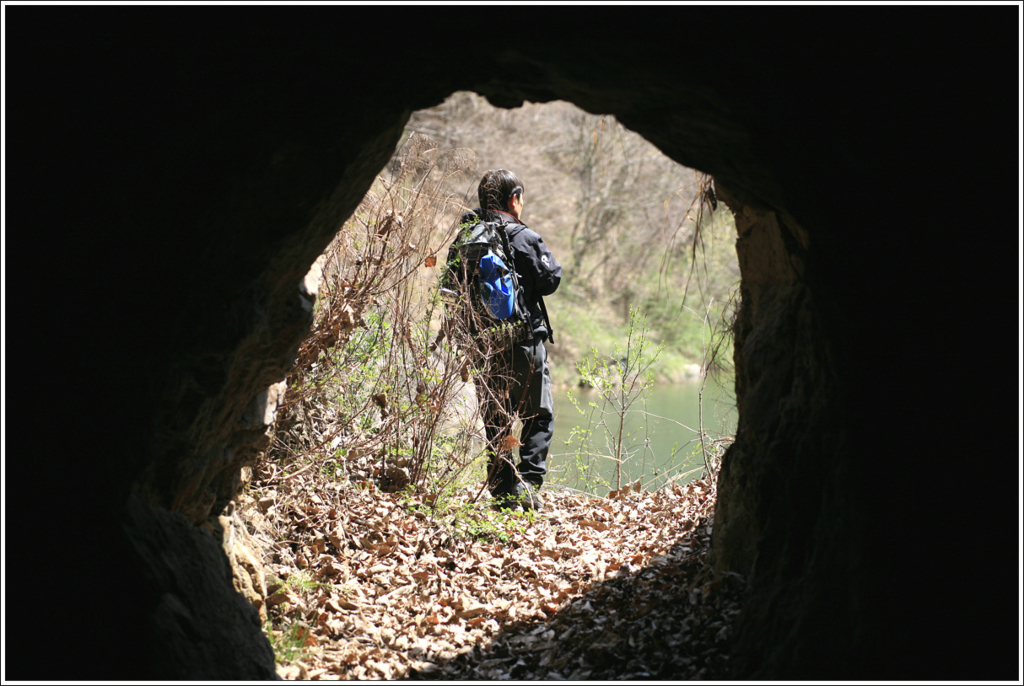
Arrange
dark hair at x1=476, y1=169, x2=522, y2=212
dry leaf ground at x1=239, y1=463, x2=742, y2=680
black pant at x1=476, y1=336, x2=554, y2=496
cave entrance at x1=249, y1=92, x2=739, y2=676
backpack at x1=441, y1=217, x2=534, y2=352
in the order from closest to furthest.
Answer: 1. dry leaf ground at x1=239, y1=463, x2=742, y2=680
2. cave entrance at x1=249, y1=92, x2=739, y2=676
3. backpack at x1=441, y1=217, x2=534, y2=352
4. black pant at x1=476, y1=336, x2=554, y2=496
5. dark hair at x1=476, y1=169, x2=522, y2=212

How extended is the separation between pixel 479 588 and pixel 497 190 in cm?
285

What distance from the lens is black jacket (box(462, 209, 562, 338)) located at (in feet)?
16.6

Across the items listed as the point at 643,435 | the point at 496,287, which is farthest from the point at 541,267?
Result: the point at 643,435

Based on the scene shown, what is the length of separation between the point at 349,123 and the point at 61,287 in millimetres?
1146

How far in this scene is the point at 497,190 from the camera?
17.0ft

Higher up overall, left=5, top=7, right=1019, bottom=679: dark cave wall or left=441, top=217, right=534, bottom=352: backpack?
left=441, top=217, right=534, bottom=352: backpack

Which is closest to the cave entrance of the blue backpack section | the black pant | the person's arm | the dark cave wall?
the black pant

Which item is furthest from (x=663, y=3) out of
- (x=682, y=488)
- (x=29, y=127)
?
(x=682, y=488)

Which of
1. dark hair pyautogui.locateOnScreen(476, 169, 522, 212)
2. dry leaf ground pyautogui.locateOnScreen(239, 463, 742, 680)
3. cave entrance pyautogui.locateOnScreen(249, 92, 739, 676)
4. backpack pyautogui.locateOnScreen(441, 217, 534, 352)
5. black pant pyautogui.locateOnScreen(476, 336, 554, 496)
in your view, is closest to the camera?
dry leaf ground pyautogui.locateOnScreen(239, 463, 742, 680)

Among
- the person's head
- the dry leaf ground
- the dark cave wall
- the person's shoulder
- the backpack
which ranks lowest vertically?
the dry leaf ground

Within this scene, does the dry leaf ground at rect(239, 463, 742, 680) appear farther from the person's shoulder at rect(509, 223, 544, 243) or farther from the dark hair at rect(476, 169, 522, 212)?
the dark hair at rect(476, 169, 522, 212)

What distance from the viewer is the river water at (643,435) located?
630cm

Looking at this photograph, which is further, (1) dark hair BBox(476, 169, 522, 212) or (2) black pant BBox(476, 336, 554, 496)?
(1) dark hair BBox(476, 169, 522, 212)

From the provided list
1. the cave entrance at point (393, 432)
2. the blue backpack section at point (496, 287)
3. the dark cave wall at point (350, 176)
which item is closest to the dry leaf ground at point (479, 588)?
the cave entrance at point (393, 432)
